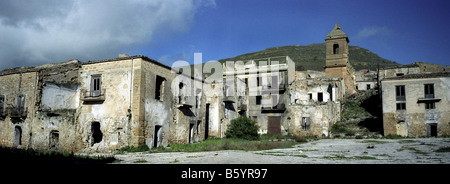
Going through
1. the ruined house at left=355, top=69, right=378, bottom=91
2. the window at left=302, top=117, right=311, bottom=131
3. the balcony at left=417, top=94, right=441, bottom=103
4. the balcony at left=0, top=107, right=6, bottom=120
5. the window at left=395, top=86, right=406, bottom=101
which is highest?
the ruined house at left=355, top=69, right=378, bottom=91

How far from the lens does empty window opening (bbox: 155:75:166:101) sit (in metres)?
23.0

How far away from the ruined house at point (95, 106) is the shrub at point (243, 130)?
416 centimetres

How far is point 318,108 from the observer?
33.9 m

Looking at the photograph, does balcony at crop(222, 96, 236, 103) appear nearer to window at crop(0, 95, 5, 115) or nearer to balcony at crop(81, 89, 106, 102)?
balcony at crop(81, 89, 106, 102)

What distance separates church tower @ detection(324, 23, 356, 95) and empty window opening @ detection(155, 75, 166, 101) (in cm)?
2674

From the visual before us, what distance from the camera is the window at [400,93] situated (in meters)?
29.7

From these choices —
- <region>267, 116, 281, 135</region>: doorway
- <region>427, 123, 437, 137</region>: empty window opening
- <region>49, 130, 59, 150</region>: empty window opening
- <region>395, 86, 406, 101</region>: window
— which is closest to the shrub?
<region>267, 116, 281, 135</region>: doorway

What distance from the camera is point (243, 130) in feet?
93.7

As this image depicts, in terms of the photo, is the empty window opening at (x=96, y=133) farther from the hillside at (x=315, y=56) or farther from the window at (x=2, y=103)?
the hillside at (x=315, y=56)

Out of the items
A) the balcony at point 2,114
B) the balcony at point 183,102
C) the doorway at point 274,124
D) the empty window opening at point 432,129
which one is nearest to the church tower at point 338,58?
the doorway at point 274,124

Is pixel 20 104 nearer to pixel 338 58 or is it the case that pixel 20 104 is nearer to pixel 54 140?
pixel 54 140

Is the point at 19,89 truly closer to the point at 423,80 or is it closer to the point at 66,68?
the point at 66,68

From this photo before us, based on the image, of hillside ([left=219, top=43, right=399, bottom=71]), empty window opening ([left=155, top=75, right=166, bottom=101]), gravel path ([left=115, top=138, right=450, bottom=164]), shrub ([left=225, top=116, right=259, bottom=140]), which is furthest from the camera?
hillside ([left=219, top=43, right=399, bottom=71])
